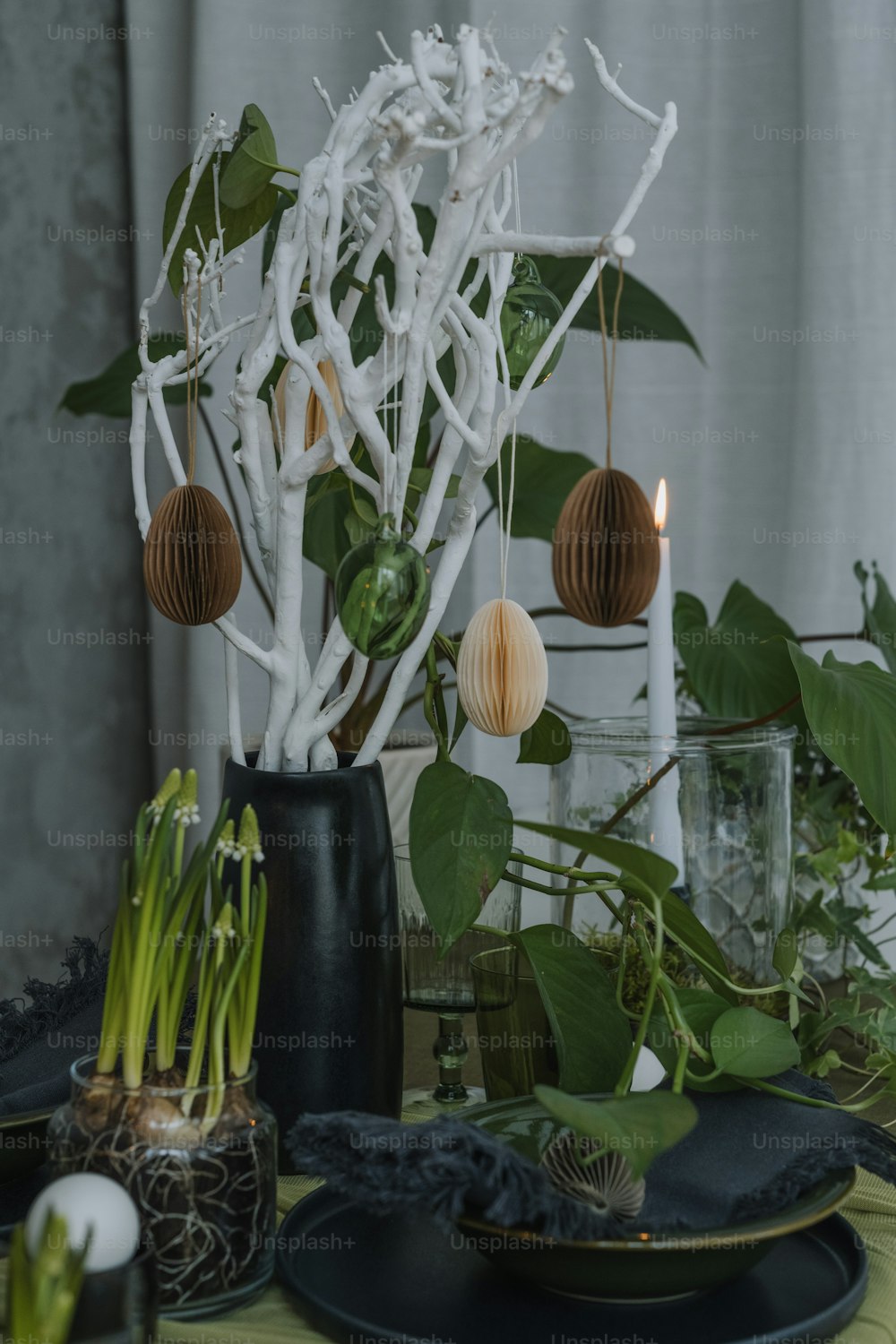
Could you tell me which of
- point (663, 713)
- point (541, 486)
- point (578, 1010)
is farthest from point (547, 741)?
point (541, 486)

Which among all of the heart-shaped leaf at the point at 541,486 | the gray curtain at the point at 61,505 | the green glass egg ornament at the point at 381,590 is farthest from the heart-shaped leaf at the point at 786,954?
the gray curtain at the point at 61,505

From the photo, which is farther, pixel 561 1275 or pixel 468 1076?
pixel 468 1076

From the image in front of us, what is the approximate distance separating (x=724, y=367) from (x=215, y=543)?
98cm

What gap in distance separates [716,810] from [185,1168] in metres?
0.33

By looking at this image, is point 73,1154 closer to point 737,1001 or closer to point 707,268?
point 737,1001

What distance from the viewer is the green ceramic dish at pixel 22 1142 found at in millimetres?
440

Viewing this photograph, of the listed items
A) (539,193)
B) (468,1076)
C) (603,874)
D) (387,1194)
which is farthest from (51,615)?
(387,1194)

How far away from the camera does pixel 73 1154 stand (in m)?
0.40

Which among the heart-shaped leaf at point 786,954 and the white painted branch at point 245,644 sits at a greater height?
the white painted branch at point 245,644

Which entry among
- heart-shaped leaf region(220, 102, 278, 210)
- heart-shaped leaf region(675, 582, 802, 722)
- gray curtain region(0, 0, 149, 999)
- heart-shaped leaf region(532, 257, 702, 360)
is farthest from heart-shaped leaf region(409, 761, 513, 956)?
gray curtain region(0, 0, 149, 999)

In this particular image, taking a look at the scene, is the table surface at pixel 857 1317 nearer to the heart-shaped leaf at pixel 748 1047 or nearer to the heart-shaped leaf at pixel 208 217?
the heart-shaped leaf at pixel 748 1047

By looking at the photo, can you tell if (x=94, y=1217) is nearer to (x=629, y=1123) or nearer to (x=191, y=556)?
(x=629, y=1123)

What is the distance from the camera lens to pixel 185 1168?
39 centimetres

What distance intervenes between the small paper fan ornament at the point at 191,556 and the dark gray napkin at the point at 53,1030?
0.19 meters
